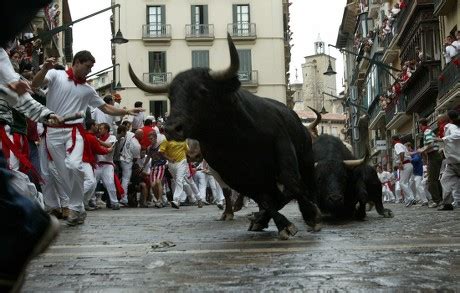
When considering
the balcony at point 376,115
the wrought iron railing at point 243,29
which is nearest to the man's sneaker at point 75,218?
the balcony at point 376,115

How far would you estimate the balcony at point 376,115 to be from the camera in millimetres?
54869

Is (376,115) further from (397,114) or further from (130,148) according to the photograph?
(130,148)

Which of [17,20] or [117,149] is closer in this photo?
[17,20]

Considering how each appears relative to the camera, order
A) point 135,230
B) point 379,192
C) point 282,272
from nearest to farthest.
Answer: point 282,272
point 135,230
point 379,192

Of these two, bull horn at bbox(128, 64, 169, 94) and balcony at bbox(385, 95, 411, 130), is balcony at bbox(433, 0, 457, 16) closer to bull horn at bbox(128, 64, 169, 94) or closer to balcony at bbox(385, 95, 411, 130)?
balcony at bbox(385, 95, 411, 130)

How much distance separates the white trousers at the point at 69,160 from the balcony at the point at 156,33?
164 feet

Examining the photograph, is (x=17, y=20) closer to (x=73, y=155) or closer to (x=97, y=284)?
(x=97, y=284)

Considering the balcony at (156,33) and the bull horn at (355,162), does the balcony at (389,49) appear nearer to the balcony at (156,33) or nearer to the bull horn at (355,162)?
the balcony at (156,33)

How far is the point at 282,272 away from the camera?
436 cm

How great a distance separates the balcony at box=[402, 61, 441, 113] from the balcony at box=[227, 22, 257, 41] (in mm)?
20695

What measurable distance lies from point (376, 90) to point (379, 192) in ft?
156

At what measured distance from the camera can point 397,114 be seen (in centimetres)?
4453

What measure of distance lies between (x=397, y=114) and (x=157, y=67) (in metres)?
21.4

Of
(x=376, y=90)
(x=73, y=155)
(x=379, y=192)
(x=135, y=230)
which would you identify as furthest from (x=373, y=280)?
(x=376, y=90)
